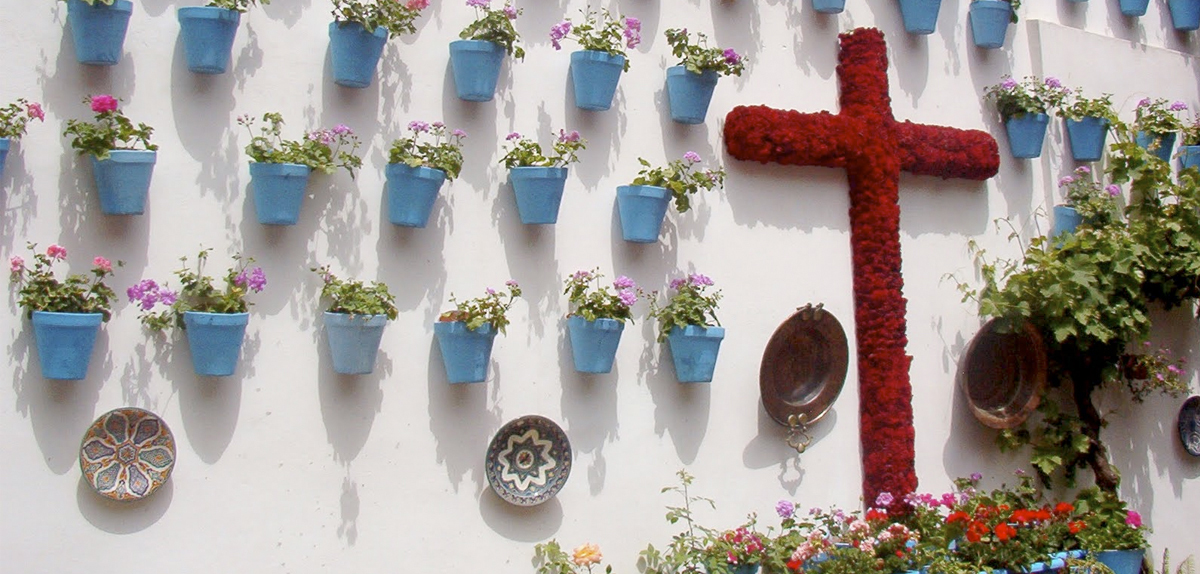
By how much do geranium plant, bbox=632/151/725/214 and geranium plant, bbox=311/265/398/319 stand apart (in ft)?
3.22

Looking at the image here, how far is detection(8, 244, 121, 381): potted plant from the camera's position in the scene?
3.14 m

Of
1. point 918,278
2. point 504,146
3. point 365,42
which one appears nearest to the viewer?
point 365,42

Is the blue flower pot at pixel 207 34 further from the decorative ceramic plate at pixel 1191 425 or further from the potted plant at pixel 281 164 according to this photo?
the decorative ceramic plate at pixel 1191 425

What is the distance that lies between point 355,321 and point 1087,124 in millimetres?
3370

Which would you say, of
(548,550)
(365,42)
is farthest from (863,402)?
(365,42)

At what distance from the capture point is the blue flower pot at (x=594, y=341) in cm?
385

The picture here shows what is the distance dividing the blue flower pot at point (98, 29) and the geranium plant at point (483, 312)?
1.18 meters

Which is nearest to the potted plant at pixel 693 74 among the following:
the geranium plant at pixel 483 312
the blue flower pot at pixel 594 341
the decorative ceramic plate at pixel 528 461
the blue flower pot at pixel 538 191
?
the blue flower pot at pixel 538 191

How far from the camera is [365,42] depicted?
3.58 metres

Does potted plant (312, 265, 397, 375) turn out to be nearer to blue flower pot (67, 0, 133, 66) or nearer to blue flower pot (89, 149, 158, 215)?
blue flower pot (89, 149, 158, 215)

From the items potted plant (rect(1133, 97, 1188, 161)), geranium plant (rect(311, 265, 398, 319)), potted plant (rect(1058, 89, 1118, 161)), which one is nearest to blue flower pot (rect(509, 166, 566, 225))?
geranium plant (rect(311, 265, 398, 319))

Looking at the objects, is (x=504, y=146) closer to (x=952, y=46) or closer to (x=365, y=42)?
(x=365, y=42)

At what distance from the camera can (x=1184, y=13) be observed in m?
5.81

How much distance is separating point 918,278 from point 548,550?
1.94m
